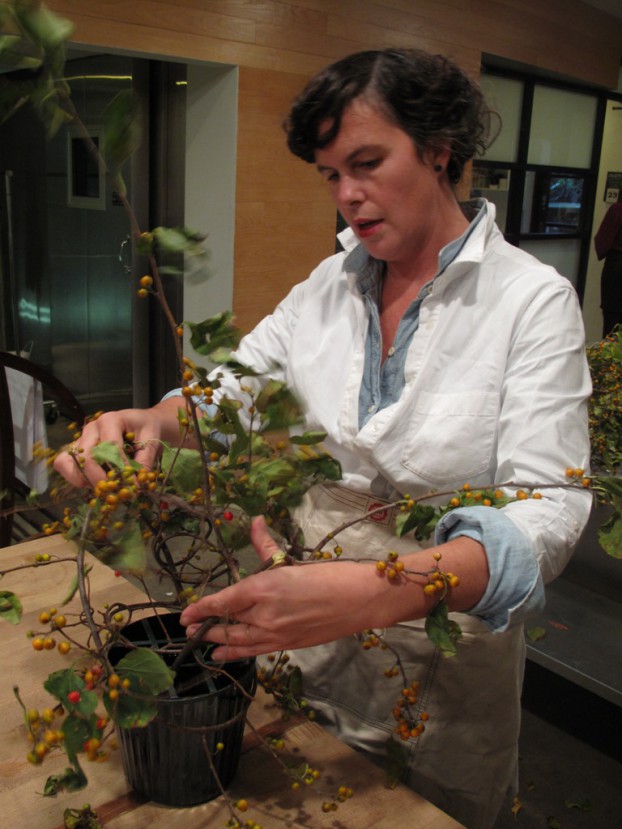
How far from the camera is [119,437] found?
113 centimetres

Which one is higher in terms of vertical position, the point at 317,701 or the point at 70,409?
the point at 70,409

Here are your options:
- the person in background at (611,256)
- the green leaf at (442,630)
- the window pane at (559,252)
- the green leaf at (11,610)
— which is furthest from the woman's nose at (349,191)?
the window pane at (559,252)

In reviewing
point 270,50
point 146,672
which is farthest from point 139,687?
point 270,50

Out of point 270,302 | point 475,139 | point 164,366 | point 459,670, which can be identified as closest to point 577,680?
point 459,670

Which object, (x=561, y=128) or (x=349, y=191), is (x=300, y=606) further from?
(x=561, y=128)

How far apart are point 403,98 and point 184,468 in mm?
642

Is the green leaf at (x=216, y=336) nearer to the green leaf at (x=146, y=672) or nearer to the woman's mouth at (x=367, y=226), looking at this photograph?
the green leaf at (x=146, y=672)

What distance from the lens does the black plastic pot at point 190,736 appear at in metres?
0.87

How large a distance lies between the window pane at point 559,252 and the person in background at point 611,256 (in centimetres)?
54

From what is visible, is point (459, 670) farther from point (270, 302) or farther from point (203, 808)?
point (270, 302)

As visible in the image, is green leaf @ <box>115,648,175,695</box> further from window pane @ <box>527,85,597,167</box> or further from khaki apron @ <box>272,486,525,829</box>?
window pane @ <box>527,85,597,167</box>

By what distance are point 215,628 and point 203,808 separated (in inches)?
9.4

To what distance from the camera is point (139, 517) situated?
103cm

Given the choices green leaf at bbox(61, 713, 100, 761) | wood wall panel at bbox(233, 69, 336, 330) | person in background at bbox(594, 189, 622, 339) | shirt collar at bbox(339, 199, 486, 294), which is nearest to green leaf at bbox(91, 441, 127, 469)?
green leaf at bbox(61, 713, 100, 761)
